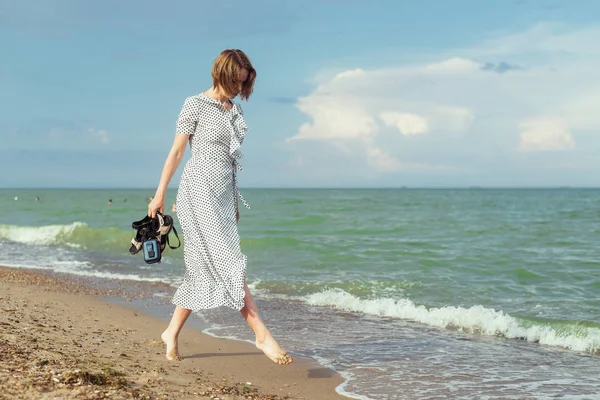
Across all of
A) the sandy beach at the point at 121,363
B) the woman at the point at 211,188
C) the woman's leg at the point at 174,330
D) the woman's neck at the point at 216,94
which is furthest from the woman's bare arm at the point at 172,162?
the sandy beach at the point at 121,363

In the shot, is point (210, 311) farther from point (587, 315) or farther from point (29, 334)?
point (587, 315)

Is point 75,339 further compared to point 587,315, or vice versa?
point 587,315

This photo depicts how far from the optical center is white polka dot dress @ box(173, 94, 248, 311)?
439cm

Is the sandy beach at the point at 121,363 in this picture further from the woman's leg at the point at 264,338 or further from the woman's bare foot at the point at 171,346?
the woman's leg at the point at 264,338

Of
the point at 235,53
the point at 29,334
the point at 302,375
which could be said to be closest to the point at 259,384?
the point at 302,375

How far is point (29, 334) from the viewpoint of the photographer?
486 centimetres

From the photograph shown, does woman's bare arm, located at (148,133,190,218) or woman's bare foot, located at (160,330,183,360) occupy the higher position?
woman's bare arm, located at (148,133,190,218)

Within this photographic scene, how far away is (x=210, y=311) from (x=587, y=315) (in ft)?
17.4

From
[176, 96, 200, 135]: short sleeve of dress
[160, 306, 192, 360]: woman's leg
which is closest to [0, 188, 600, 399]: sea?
[160, 306, 192, 360]: woman's leg

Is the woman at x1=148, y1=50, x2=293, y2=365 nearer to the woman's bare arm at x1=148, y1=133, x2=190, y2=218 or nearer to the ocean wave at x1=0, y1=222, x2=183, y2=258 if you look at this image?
the woman's bare arm at x1=148, y1=133, x2=190, y2=218

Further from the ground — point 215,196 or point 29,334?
point 215,196

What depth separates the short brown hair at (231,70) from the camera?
4270 millimetres

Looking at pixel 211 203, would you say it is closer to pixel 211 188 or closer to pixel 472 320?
pixel 211 188

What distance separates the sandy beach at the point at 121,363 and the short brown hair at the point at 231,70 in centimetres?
209
